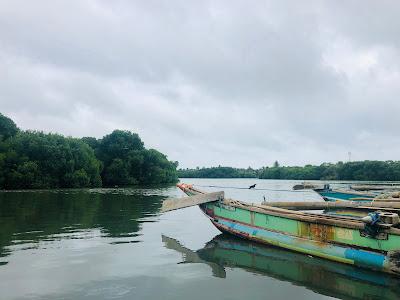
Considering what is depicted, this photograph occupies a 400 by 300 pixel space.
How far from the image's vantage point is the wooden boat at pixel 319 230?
33.2ft

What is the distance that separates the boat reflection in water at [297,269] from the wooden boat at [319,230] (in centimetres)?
29

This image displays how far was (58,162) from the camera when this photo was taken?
62469 mm

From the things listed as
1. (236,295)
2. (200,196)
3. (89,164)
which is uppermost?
(89,164)

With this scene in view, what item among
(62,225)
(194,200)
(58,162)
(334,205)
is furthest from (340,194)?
(58,162)

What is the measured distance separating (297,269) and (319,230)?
57.0 inches

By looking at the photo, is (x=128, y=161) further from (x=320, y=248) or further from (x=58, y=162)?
(x=320, y=248)

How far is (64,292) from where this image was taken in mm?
8984

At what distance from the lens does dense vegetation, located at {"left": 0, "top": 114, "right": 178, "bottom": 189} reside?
5872 cm

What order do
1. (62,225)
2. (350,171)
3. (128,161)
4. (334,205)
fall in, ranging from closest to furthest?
(334,205) < (62,225) < (128,161) < (350,171)

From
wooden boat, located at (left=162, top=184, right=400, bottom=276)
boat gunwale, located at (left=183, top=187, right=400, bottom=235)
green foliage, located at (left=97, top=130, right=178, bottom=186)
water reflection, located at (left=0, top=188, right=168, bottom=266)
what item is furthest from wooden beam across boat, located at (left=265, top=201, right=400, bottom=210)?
green foliage, located at (left=97, top=130, right=178, bottom=186)

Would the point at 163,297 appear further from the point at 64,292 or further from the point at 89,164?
the point at 89,164

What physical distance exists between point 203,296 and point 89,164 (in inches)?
2497

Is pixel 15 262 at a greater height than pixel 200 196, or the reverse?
pixel 200 196

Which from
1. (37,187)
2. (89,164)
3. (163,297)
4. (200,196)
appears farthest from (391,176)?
(163,297)
